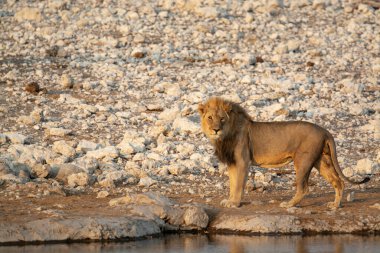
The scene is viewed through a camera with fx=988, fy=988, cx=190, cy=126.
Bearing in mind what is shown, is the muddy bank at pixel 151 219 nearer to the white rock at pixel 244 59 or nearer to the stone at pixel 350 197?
the stone at pixel 350 197

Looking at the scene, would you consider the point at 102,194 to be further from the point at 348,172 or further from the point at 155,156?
the point at 348,172

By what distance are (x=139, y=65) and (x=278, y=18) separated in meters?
4.29

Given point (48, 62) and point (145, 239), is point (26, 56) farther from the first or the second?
point (145, 239)

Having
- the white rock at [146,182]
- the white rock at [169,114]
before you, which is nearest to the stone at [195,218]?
the white rock at [146,182]

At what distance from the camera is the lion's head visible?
10.9 m

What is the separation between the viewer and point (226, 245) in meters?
9.58

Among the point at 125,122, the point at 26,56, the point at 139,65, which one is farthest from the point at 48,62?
the point at 125,122

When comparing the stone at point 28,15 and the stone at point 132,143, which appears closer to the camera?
the stone at point 132,143

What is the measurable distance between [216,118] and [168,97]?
4489mm

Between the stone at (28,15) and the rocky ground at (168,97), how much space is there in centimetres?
4

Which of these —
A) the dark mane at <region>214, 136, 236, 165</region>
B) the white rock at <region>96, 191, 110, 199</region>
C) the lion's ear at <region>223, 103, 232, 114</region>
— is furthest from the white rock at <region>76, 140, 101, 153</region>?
the lion's ear at <region>223, 103, 232, 114</region>

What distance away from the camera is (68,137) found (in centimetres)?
1347

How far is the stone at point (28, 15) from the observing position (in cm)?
1891

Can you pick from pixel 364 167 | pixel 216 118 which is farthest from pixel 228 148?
pixel 364 167
